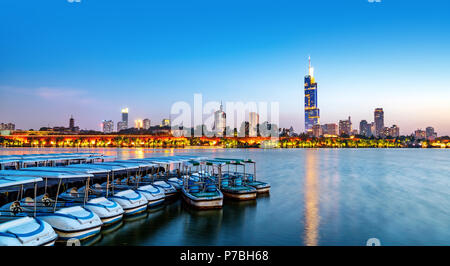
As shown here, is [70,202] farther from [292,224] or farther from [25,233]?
[292,224]

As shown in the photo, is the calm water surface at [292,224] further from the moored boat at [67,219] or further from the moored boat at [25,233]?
the moored boat at [25,233]

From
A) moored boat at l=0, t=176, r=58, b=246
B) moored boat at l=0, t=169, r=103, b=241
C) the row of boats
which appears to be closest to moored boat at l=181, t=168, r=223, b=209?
the row of boats

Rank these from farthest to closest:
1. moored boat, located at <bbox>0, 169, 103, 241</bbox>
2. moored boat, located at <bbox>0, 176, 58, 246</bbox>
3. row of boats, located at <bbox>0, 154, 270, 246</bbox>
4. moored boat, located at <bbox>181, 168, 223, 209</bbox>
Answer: moored boat, located at <bbox>181, 168, 223, 209</bbox> < moored boat, located at <bbox>0, 169, 103, 241</bbox> < row of boats, located at <bbox>0, 154, 270, 246</bbox> < moored boat, located at <bbox>0, 176, 58, 246</bbox>

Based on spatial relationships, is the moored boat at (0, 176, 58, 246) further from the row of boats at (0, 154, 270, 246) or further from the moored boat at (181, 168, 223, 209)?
the moored boat at (181, 168, 223, 209)

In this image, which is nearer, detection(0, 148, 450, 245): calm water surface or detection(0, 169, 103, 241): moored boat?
detection(0, 169, 103, 241): moored boat

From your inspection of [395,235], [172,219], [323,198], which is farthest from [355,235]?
[323,198]

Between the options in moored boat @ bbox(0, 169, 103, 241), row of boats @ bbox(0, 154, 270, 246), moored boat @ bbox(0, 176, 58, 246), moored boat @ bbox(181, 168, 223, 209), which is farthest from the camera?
moored boat @ bbox(181, 168, 223, 209)

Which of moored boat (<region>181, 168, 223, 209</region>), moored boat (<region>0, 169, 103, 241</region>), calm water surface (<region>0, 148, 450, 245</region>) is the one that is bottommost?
calm water surface (<region>0, 148, 450, 245</region>)

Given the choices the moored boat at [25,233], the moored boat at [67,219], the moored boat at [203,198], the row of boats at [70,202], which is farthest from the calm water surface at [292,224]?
the moored boat at [25,233]

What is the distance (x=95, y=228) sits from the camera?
14.4 m

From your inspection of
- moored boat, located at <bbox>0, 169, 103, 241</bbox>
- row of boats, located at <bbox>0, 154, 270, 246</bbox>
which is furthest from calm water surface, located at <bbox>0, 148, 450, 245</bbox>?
moored boat, located at <bbox>0, 169, 103, 241</bbox>

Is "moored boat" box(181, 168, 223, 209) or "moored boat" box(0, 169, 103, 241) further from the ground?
"moored boat" box(0, 169, 103, 241)

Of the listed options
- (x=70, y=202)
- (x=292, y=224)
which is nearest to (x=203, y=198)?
(x=292, y=224)
